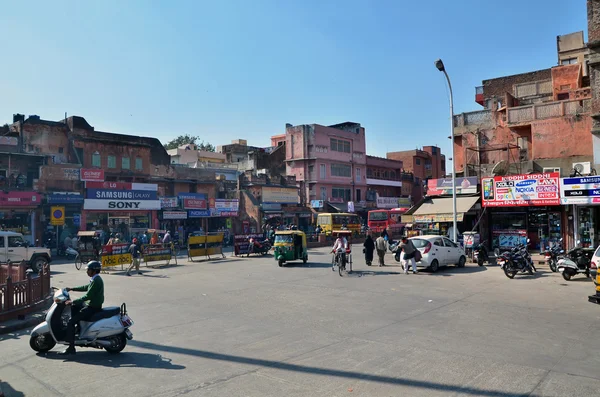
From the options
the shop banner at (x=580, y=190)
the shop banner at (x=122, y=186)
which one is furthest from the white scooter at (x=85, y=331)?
the shop banner at (x=122, y=186)

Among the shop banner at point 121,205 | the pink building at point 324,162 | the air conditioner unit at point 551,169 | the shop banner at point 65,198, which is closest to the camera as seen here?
the air conditioner unit at point 551,169

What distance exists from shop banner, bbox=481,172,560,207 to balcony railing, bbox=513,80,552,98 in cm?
1525

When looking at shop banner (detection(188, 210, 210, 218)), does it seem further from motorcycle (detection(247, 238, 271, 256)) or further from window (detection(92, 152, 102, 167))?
motorcycle (detection(247, 238, 271, 256))

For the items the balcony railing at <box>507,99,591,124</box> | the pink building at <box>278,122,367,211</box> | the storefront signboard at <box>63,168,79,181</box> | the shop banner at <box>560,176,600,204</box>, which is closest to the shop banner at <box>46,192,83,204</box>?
the storefront signboard at <box>63,168,79,181</box>

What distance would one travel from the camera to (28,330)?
31.9ft

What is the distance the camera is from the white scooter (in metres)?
7.50

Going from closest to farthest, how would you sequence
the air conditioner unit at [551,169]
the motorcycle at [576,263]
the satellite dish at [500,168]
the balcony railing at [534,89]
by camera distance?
1. the motorcycle at [576,263]
2. the air conditioner unit at [551,169]
3. the satellite dish at [500,168]
4. the balcony railing at [534,89]

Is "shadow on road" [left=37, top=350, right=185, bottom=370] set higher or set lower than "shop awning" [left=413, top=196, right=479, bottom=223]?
lower

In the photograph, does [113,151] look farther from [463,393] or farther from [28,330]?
[463,393]

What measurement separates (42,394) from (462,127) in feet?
98.8

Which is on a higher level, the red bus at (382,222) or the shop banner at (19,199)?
the shop banner at (19,199)

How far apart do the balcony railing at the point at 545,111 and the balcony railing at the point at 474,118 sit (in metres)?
1.88

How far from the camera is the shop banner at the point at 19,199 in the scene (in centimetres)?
2903

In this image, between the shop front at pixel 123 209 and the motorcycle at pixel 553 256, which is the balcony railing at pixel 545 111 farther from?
the shop front at pixel 123 209
